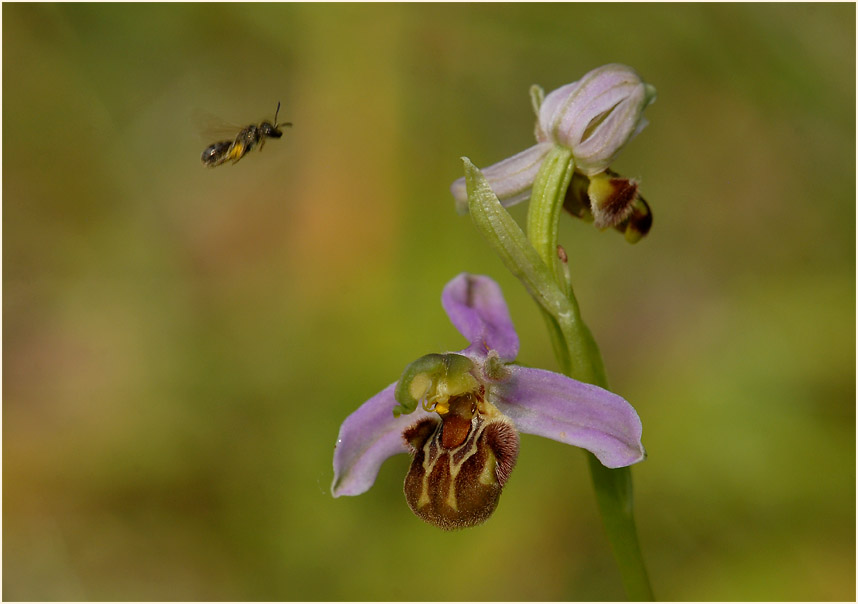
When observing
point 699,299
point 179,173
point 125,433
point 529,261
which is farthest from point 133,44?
point 529,261

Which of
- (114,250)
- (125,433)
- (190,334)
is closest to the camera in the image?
(125,433)

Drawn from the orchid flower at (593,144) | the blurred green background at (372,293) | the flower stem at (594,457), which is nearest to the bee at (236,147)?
the blurred green background at (372,293)

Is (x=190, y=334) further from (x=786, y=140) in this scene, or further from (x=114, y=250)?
(x=786, y=140)

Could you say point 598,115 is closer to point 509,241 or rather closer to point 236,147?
point 509,241

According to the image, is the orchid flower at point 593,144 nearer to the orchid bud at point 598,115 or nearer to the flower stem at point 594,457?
the orchid bud at point 598,115

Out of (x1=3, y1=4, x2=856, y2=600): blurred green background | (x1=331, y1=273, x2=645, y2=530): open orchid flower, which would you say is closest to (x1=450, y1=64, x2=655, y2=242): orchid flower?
(x1=331, y1=273, x2=645, y2=530): open orchid flower

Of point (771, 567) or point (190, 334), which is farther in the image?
point (190, 334)
